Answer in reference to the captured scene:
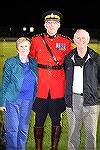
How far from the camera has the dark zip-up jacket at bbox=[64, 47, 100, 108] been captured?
125 inches

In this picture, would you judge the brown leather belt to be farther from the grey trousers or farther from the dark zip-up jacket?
the grey trousers

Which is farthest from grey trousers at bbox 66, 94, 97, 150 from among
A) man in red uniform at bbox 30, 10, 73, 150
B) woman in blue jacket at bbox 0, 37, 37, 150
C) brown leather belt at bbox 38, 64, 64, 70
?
woman in blue jacket at bbox 0, 37, 37, 150

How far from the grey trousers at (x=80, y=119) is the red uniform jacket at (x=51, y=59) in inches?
9.7

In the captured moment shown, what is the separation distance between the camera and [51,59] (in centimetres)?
331

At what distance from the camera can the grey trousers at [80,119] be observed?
3.23 metres

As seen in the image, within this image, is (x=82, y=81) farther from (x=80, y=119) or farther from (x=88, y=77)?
(x=80, y=119)

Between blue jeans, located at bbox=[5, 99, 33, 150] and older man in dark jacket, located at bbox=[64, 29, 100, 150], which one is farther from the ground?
older man in dark jacket, located at bbox=[64, 29, 100, 150]

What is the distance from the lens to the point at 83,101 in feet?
10.5

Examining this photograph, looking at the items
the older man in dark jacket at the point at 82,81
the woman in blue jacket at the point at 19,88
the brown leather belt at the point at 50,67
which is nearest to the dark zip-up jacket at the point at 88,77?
the older man in dark jacket at the point at 82,81

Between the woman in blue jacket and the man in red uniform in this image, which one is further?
the man in red uniform

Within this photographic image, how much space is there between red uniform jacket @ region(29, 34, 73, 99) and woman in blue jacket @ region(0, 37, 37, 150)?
13 cm

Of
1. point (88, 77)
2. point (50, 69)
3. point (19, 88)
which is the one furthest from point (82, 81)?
point (19, 88)

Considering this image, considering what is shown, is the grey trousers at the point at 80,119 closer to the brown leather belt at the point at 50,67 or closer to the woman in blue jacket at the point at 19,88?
the brown leather belt at the point at 50,67

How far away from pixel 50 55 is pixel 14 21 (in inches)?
255
